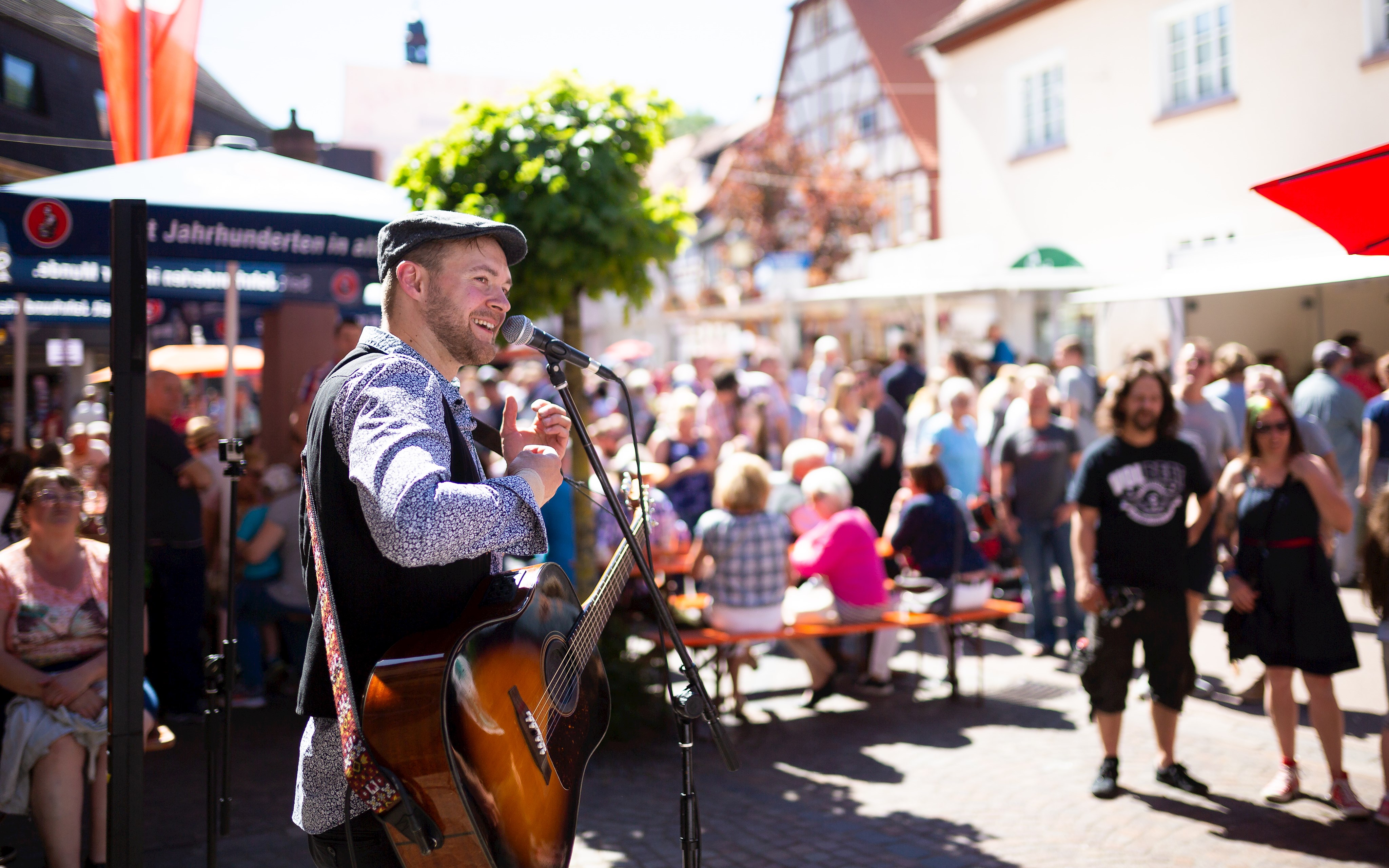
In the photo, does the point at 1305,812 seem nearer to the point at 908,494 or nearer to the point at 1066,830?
the point at 1066,830

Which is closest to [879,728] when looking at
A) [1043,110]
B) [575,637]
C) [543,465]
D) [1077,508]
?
[1077,508]

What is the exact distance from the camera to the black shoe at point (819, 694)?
6.69m

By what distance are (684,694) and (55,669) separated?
2.92 meters

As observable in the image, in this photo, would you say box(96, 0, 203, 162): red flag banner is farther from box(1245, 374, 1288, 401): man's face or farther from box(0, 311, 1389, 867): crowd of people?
box(1245, 374, 1288, 401): man's face

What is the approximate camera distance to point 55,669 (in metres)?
4.12

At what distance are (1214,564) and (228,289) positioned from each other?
20.7 feet

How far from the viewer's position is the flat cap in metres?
2.17

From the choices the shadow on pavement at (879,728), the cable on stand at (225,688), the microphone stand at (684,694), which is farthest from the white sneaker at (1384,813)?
the cable on stand at (225,688)

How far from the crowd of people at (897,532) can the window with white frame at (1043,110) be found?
730 centimetres

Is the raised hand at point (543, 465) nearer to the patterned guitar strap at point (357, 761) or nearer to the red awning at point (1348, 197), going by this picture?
the patterned guitar strap at point (357, 761)

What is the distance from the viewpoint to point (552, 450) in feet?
7.40

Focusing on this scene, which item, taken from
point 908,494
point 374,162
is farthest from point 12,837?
point 374,162

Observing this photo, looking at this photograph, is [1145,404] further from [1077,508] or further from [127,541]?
[127,541]

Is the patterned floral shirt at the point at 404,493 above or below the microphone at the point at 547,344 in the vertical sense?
below
